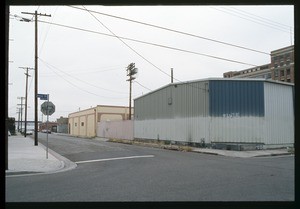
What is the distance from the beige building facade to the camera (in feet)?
210

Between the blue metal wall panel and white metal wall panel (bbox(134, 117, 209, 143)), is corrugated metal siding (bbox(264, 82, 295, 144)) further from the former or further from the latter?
white metal wall panel (bbox(134, 117, 209, 143))

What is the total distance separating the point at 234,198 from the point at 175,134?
23.1 metres

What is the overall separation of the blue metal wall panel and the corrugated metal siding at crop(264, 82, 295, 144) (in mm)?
756

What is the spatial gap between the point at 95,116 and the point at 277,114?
43.8 metres

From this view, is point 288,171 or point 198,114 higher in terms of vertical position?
point 198,114

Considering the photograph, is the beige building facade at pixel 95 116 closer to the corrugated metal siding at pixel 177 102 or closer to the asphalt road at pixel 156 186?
the corrugated metal siding at pixel 177 102

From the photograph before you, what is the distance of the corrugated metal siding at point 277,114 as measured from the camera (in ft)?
81.8

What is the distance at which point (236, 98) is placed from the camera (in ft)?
82.8

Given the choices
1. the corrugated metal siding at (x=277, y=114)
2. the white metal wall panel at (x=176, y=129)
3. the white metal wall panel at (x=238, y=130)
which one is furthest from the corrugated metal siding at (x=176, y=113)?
the corrugated metal siding at (x=277, y=114)

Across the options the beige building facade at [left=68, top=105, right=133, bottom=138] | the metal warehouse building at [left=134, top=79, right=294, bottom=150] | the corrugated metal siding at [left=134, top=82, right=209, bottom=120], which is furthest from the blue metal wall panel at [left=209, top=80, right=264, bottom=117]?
the beige building facade at [left=68, top=105, right=133, bottom=138]

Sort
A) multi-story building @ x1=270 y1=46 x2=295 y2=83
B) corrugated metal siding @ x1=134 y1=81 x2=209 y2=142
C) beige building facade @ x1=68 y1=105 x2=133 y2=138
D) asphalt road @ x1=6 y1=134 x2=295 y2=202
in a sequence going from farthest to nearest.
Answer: multi-story building @ x1=270 y1=46 x2=295 y2=83, beige building facade @ x1=68 y1=105 x2=133 y2=138, corrugated metal siding @ x1=134 y1=81 x2=209 y2=142, asphalt road @ x1=6 y1=134 x2=295 y2=202

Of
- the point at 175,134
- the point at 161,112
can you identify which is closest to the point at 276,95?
the point at 175,134

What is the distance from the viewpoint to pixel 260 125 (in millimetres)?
24547
